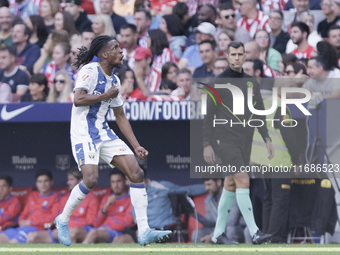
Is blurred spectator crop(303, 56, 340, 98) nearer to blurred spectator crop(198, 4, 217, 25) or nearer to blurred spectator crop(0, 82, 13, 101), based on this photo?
blurred spectator crop(198, 4, 217, 25)

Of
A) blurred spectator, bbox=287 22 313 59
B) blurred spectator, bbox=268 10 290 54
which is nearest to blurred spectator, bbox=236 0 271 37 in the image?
blurred spectator, bbox=268 10 290 54

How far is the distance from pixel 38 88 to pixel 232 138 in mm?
3168

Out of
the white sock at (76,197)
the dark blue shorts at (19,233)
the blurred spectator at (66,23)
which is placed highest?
the blurred spectator at (66,23)

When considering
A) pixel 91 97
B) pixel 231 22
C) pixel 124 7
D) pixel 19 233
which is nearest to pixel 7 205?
pixel 19 233

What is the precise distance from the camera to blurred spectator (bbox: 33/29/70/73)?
8.71m

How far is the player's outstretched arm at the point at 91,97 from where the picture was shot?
4.68 meters

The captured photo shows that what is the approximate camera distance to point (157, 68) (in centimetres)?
811

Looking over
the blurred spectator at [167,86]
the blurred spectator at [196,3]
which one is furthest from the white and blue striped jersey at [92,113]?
the blurred spectator at [196,3]

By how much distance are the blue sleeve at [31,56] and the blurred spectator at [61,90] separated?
1186 mm

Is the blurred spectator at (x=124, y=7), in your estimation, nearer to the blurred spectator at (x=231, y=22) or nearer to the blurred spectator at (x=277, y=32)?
the blurred spectator at (x=231, y=22)

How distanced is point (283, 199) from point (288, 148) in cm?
65

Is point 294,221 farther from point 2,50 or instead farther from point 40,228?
point 2,50

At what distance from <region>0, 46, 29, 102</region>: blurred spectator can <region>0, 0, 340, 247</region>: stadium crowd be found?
2 cm

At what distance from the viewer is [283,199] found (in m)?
6.68
